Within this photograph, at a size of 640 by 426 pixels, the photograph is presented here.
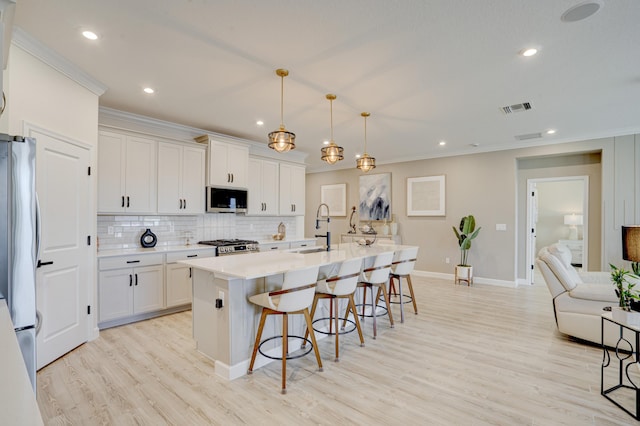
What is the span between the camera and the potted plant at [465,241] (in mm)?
6340

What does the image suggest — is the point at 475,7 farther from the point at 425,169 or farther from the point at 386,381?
the point at 425,169

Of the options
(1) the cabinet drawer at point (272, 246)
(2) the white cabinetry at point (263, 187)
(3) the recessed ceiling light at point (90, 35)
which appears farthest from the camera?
(2) the white cabinetry at point (263, 187)

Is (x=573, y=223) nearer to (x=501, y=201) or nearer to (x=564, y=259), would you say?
(x=501, y=201)

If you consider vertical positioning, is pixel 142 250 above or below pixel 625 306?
above

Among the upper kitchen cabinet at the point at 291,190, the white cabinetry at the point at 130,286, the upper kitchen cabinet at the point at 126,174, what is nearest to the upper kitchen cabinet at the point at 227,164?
the upper kitchen cabinet at the point at 126,174

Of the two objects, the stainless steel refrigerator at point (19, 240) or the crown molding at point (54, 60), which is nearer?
the stainless steel refrigerator at point (19, 240)

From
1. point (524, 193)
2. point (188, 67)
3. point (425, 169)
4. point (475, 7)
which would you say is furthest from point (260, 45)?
point (524, 193)

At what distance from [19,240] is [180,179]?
3.11 m

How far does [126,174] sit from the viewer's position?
165 inches

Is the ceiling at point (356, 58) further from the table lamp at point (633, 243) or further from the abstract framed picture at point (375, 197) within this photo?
the abstract framed picture at point (375, 197)

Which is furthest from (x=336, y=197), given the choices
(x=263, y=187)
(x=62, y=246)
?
(x=62, y=246)

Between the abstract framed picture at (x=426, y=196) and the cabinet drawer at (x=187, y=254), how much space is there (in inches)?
184

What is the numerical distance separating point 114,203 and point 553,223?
1032 cm

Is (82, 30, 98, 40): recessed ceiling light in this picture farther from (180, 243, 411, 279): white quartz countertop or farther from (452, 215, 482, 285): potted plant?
(452, 215, 482, 285): potted plant
